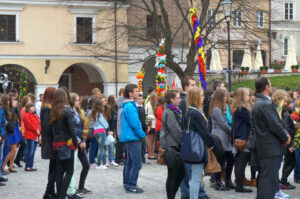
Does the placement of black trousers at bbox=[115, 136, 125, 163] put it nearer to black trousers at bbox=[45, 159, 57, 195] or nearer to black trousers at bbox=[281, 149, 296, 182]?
black trousers at bbox=[281, 149, 296, 182]

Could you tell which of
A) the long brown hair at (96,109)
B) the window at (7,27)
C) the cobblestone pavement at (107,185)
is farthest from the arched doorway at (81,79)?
the long brown hair at (96,109)

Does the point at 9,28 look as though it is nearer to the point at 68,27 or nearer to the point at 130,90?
the point at 68,27

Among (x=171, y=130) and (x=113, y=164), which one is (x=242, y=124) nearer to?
(x=171, y=130)

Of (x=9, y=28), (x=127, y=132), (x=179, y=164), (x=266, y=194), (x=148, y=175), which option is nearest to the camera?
(x=266, y=194)

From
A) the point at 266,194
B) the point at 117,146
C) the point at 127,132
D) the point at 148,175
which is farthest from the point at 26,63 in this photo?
the point at 266,194

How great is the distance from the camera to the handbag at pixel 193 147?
858cm

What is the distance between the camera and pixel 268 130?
8.22 m

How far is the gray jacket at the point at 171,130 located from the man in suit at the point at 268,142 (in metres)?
1.40

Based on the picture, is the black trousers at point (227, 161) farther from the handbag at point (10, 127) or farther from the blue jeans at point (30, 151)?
the blue jeans at point (30, 151)

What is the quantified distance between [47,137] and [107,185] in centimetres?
294

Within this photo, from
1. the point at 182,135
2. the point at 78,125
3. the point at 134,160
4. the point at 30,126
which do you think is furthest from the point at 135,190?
the point at 30,126

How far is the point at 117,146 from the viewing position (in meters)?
15.5

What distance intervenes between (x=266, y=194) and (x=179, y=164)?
143 centimetres

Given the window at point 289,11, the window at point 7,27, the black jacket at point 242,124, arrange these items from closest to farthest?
the black jacket at point 242,124 < the window at point 7,27 < the window at point 289,11
